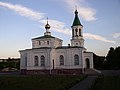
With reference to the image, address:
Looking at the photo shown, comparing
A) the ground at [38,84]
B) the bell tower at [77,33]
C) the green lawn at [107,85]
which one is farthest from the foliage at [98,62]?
the green lawn at [107,85]

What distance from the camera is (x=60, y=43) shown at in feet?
180

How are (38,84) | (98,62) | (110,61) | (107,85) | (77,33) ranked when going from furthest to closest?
1. (98,62)
2. (110,61)
3. (77,33)
4. (38,84)
5. (107,85)

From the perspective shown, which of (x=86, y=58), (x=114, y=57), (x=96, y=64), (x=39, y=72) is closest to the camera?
(x=39, y=72)

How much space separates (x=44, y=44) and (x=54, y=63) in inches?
198

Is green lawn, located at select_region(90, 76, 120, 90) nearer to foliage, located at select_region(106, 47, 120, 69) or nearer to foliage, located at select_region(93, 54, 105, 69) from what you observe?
foliage, located at select_region(106, 47, 120, 69)

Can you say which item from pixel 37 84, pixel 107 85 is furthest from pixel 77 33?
pixel 107 85

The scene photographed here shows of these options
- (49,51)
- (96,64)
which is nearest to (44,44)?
(49,51)

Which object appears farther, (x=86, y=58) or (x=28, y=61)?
(x=86, y=58)

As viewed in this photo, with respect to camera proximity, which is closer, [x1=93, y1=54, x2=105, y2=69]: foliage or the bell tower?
the bell tower

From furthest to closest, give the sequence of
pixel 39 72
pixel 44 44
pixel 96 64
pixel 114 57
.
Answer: pixel 96 64 → pixel 114 57 → pixel 44 44 → pixel 39 72

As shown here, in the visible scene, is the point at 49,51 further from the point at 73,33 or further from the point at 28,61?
the point at 73,33

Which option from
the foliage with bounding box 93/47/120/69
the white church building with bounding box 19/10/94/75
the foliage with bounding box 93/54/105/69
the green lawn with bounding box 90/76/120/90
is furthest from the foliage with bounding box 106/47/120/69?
the green lawn with bounding box 90/76/120/90

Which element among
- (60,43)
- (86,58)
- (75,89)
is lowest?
(75,89)

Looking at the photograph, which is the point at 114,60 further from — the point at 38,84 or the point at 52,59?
the point at 38,84
